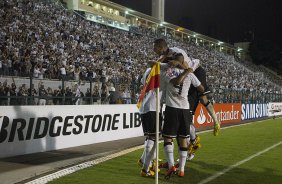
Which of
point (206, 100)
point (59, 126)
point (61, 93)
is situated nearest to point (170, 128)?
point (206, 100)

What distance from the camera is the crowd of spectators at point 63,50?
15234mm

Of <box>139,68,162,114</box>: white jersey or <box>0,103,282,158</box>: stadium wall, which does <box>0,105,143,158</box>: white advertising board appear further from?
<box>139,68,162,114</box>: white jersey

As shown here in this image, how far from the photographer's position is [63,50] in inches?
949

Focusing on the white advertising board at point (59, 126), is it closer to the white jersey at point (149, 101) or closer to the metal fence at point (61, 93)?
the metal fence at point (61, 93)

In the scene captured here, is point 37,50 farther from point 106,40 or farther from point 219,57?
point 219,57

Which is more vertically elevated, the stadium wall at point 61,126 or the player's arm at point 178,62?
the player's arm at point 178,62

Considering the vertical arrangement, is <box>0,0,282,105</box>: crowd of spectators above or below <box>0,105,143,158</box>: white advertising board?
above

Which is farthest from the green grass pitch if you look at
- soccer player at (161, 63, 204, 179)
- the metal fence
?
the metal fence

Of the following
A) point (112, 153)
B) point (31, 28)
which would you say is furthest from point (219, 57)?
point (112, 153)

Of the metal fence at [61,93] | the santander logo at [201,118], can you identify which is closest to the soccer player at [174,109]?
the metal fence at [61,93]

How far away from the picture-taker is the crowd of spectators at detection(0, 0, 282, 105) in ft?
50.0

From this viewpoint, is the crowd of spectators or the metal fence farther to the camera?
the crowd of spectators

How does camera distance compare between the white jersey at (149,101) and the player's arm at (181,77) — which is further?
the white jersey at (149,101)

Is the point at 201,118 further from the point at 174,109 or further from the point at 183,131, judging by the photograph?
the point at 174,109
